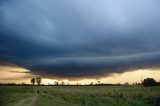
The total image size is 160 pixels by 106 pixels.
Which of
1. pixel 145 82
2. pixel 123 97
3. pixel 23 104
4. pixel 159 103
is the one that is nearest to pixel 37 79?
pixel 145 82

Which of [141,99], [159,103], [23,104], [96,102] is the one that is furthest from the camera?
[141,99]

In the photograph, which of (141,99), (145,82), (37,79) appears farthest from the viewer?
(37,79)

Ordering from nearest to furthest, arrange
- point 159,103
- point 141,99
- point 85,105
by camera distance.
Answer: point 159,103
point 85,105
point 141,99

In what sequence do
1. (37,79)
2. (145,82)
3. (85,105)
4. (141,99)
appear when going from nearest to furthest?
(85,105) < (141,99) < (145,82) < (37,79)

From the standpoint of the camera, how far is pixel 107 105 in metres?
41.8

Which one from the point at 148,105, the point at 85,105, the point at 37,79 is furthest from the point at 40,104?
the point at 37,79

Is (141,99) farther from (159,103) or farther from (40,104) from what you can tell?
(159,103)

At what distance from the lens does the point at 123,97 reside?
50.3 m

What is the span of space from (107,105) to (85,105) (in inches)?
127

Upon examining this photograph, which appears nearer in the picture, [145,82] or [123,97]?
[123,97]

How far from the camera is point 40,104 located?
36312 mm

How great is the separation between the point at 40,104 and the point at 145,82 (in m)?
105

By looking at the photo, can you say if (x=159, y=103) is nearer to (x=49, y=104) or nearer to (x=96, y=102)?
(x=49, y=104)

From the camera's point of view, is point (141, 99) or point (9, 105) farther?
point (141, 99)
